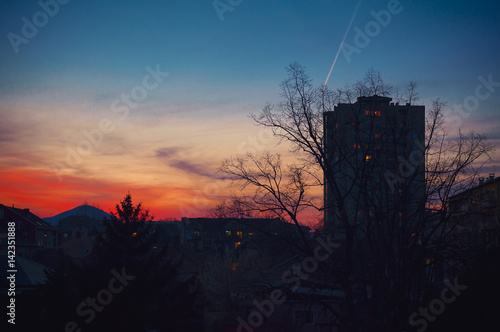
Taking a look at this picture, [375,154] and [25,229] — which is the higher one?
[375,154]

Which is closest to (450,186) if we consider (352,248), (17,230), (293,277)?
(352,248)

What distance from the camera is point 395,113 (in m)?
17.1

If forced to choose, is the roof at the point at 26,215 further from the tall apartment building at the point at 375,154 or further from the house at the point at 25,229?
the tall apartment building at the point at 375,154

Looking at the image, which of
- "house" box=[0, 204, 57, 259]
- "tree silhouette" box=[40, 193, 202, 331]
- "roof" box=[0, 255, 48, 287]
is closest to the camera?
"tree silhouette" box=[40, 193, 202, 331]

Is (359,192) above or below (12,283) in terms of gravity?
above

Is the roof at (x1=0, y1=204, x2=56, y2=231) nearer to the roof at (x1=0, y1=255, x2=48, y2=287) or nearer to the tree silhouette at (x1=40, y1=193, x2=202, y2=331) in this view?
the roof at (x1=0, y1=255, x2=48, y2=287)

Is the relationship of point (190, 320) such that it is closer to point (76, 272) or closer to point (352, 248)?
point (76, 272)

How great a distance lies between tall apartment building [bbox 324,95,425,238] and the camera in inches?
661

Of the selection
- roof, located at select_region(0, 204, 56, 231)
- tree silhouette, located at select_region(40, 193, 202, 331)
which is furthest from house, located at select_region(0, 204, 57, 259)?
tree silhouette, located at select_region(40, 193, 202, 331)

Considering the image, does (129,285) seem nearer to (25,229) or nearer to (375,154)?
(375,154)

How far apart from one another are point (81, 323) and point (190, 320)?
671 cm

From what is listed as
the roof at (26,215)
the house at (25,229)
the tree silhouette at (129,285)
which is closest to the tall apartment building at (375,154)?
the tree silhouette at (129,285)

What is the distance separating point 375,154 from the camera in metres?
17.6

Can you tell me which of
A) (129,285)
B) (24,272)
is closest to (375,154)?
(129,285)
